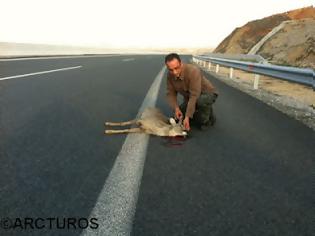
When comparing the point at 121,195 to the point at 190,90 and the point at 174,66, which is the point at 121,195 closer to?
the point at 174,66

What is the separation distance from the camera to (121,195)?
3.18 m

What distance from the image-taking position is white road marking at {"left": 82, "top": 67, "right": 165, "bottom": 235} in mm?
2625

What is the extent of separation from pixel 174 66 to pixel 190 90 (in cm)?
49

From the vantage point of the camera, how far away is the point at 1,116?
613 centimetres

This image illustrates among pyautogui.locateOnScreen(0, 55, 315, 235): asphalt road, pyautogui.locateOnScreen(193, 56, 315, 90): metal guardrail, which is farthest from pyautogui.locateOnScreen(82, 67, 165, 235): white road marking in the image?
pyautogui.locateOnScreen(193, 56, 315, 90): metal guardrail

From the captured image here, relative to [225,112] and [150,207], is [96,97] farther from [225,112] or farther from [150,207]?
[150,207]

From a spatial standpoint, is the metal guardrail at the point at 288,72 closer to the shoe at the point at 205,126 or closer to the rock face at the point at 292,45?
the shoe at the point at 205,126

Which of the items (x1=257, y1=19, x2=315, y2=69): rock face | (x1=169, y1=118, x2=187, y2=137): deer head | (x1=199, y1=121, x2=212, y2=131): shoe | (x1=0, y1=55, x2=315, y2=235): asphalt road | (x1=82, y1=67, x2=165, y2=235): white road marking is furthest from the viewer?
(x1=257, y1=19, x2=315, y2=69): rock face

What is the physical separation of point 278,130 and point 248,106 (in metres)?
2.81

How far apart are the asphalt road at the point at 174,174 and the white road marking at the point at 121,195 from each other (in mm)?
60

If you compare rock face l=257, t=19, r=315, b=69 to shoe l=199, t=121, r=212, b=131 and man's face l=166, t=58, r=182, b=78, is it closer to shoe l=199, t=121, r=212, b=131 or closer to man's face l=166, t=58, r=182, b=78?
shoe l=199, t=121, r=212, b=131

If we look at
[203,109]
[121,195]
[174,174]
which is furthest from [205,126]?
[121,195]

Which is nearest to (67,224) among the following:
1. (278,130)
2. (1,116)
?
(1,116)

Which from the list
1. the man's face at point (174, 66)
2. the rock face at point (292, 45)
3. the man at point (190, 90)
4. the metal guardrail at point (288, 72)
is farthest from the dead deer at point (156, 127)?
the rock face at point (292, 45)
